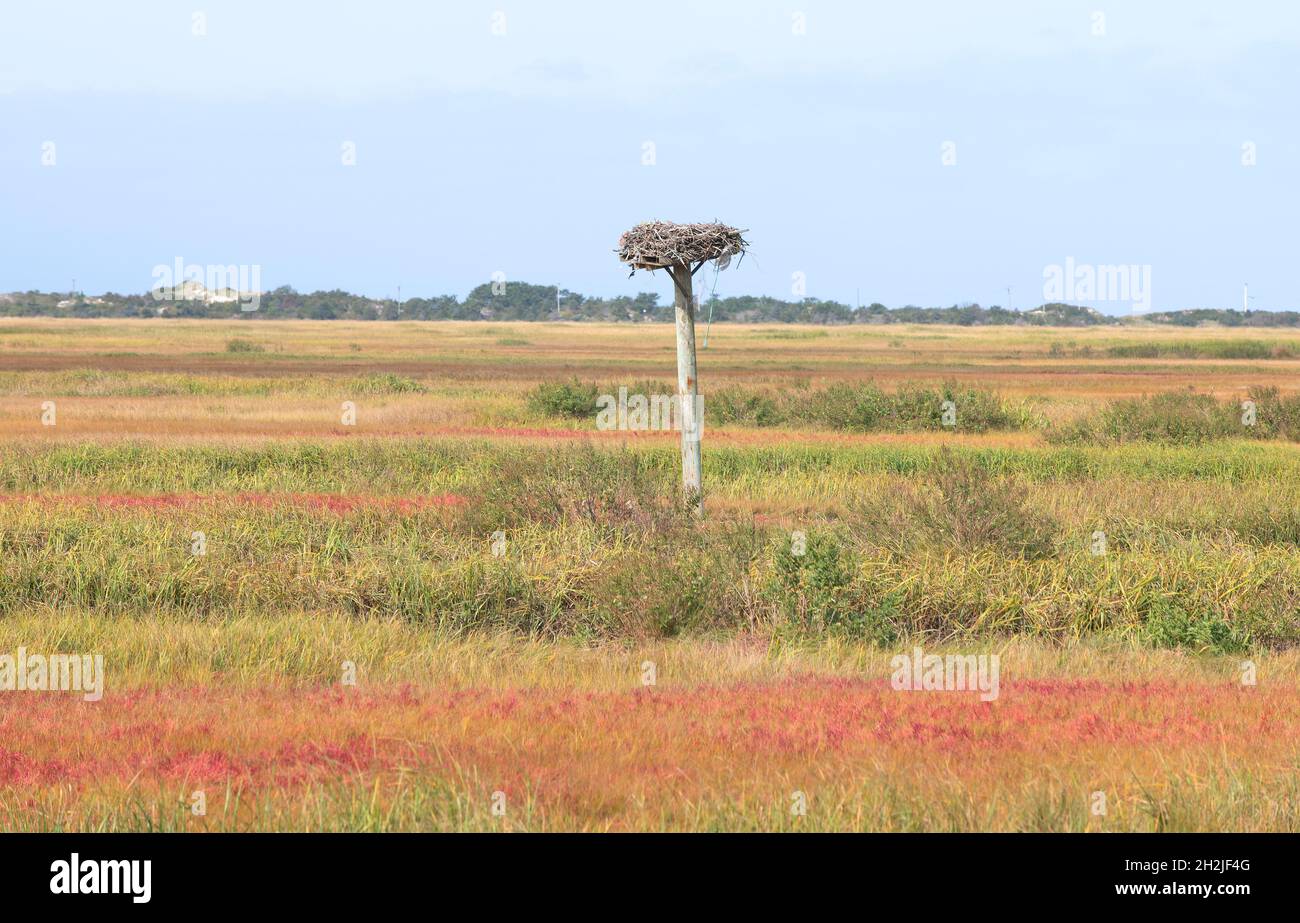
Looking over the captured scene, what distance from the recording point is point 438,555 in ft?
44.8

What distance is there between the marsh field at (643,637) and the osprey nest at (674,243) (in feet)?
8.33

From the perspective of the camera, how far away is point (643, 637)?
11.4 meters

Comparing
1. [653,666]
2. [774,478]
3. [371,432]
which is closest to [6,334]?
[371,432]

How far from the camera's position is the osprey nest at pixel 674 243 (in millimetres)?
15805

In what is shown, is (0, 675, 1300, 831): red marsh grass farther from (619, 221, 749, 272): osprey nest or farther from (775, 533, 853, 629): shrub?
(619, 221, 749, 272): osprey nest

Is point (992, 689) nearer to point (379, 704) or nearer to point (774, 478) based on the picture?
point (379, 704)

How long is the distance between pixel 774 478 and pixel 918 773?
16.3m

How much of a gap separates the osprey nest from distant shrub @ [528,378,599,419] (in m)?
20.3

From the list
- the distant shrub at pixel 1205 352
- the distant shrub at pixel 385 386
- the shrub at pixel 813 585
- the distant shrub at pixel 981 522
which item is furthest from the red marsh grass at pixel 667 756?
the distant shrub at pixel 1205 352

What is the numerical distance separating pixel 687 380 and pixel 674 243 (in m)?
1.66

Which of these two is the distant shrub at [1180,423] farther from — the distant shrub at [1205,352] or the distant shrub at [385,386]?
the distant shrub at [1205,352]

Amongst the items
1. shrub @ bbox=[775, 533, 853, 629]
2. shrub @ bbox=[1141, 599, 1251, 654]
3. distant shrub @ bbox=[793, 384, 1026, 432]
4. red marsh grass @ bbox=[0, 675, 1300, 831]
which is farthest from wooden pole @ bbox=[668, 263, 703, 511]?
distant shrub @ bbox=[793, 384, 1026, 432]

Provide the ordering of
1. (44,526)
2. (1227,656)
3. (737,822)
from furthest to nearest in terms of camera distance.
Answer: (44,526), (1227,656), (737,822)

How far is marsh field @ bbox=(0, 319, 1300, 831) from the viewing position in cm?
637
